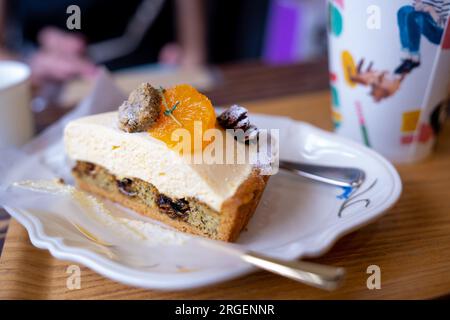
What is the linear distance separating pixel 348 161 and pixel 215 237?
0.40 metres

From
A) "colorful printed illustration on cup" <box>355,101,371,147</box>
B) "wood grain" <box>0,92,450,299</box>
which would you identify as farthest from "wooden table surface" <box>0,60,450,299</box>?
"colorful printed illustration on cup" <box>355,101,371,147</box>

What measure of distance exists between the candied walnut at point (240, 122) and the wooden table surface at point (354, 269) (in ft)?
0.98

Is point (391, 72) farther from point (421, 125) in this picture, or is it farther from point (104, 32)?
point (104, 32)

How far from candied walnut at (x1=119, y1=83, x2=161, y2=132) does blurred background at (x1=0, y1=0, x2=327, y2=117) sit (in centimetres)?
73

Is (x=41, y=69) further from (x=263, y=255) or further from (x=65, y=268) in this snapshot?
(x=263, y=255)

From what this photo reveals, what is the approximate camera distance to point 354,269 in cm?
89

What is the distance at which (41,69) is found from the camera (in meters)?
2.20

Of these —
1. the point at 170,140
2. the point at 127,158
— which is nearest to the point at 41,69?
the point at 127,158

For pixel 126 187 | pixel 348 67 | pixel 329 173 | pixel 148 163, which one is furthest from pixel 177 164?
pixel 348 67

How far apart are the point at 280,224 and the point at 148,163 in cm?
32

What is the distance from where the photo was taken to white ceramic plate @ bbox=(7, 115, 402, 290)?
78 centimetres

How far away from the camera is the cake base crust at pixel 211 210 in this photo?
3.12 feet

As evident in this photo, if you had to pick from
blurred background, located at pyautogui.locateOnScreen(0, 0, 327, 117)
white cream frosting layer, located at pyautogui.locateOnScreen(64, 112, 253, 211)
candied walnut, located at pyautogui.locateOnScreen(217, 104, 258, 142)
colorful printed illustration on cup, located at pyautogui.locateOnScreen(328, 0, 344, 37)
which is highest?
colorful printed illustration on cup, located at pyautogui.locateOnScreen(328, 0, 344, 37)

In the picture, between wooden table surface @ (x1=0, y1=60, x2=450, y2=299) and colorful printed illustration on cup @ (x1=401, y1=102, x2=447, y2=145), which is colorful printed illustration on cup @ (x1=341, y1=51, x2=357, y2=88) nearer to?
colorful printed illustration on cup @ (x1=401, y1=102, x2=447, y2=145)
